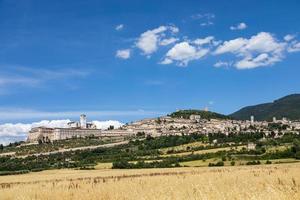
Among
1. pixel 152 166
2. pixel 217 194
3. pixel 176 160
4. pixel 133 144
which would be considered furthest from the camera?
pixel 133 144

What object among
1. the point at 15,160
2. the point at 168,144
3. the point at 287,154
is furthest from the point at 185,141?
the point at 287,154

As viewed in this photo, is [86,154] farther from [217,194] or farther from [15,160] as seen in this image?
[217,194]

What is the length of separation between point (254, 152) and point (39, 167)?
55.4 m

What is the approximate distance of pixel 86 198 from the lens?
53.0 feet

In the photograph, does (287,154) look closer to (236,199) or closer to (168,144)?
(168,144)

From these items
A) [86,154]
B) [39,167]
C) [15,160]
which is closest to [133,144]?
[86,154]

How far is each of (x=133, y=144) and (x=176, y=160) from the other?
Result: 3024 inches

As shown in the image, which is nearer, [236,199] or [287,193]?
[287,193]

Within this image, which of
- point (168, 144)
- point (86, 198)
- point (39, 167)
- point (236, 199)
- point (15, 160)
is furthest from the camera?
point (168, 144)

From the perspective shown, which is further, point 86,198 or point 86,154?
point 86,154

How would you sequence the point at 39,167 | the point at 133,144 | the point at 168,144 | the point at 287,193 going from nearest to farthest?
the point at 287,193, the point at 39,167, the point at 168,144, the point at 133,144

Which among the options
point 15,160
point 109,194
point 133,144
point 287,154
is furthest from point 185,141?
point 109,194

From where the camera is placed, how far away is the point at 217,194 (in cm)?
988

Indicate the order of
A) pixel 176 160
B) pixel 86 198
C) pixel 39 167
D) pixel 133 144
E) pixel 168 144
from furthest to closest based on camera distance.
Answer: pixel 133 144 < pixel 168 144 < pixel 39 167 < pixel 176 160 < pixel 86 198
